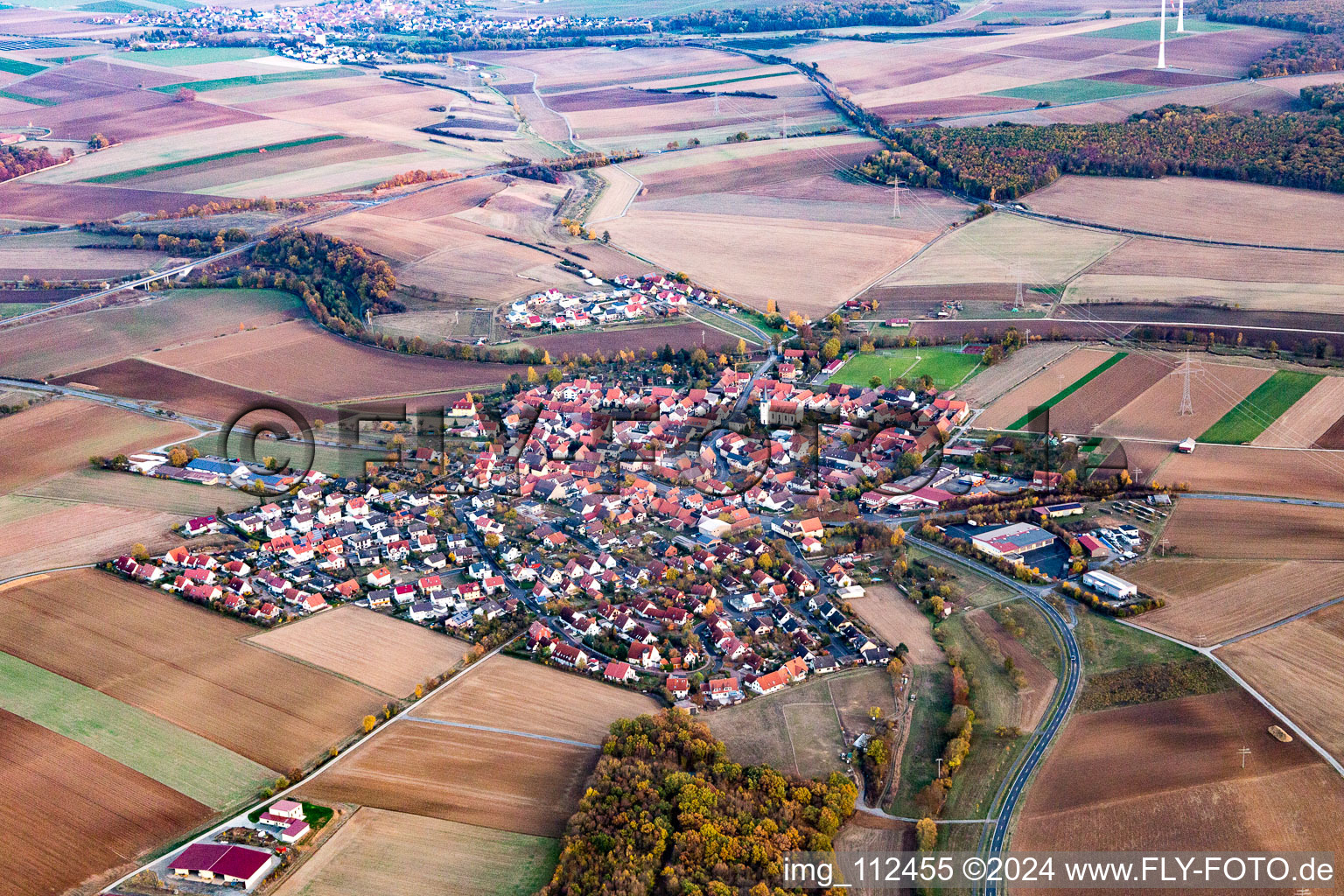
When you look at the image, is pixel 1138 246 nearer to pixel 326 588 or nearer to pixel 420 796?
pixel 326 588

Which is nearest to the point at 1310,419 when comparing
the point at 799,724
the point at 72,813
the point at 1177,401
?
the point at 1177,401

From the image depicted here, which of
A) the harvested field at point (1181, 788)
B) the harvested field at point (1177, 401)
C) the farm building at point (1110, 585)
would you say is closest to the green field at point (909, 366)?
the harvested field at point (1177, 401)

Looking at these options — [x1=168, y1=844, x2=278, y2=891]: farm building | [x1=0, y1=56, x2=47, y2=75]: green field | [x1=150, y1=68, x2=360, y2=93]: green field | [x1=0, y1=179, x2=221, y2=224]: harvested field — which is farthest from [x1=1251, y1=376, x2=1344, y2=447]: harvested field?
[x1=0, y1=56, x2=47, y2=75]: green field

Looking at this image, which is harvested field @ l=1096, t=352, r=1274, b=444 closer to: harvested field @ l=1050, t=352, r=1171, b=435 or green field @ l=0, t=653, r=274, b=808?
harvested field @ l=1050, t=352, r=1171, b=435

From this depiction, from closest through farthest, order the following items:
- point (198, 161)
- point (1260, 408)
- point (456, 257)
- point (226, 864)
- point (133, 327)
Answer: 1. point (226, 864)
2. point (1260, 408)
3. point (133, 327)
4. point (456, 257)
5. point (198, 161)

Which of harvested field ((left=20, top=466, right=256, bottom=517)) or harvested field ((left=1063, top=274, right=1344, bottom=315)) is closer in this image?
harvested field ((left=20, top=466, right=256, bottom=517))

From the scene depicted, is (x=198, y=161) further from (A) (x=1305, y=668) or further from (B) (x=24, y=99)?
(A) (x=1305, y=668)

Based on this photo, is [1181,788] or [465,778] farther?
[465,778]
